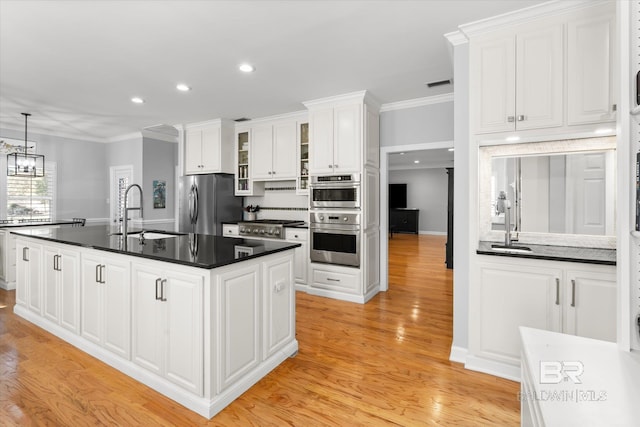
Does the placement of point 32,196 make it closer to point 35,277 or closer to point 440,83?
point 35,277

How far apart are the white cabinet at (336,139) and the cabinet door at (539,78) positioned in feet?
6.46

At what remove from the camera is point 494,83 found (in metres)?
2.40

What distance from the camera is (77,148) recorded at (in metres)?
6.77

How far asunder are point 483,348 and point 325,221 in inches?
95.8

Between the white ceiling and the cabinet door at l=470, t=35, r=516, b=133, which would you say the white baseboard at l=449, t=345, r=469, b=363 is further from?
the white ceiling

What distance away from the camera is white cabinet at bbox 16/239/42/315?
10.4 ft

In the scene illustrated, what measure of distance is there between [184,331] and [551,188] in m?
2.86

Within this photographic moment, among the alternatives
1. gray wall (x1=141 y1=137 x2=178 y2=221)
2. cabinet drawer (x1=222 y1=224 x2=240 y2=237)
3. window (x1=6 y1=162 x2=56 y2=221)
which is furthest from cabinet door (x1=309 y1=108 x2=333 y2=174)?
window (x1=6 y1=162 x2=56 y2=221)

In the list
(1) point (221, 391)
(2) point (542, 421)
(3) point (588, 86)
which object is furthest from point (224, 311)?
(3) point (588, 86)

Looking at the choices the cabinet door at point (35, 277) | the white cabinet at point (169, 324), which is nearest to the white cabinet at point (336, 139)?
the white cabinet at point (169, 324)

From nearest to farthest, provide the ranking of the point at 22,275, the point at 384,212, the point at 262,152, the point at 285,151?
the point at 22,275, the point at 384,212, the point at 285,151, the point at 262,152

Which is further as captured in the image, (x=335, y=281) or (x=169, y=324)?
(x=335, y=281)

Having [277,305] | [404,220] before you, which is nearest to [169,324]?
[277,305]

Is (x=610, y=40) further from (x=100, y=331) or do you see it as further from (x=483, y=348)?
(x=100, y=331)
